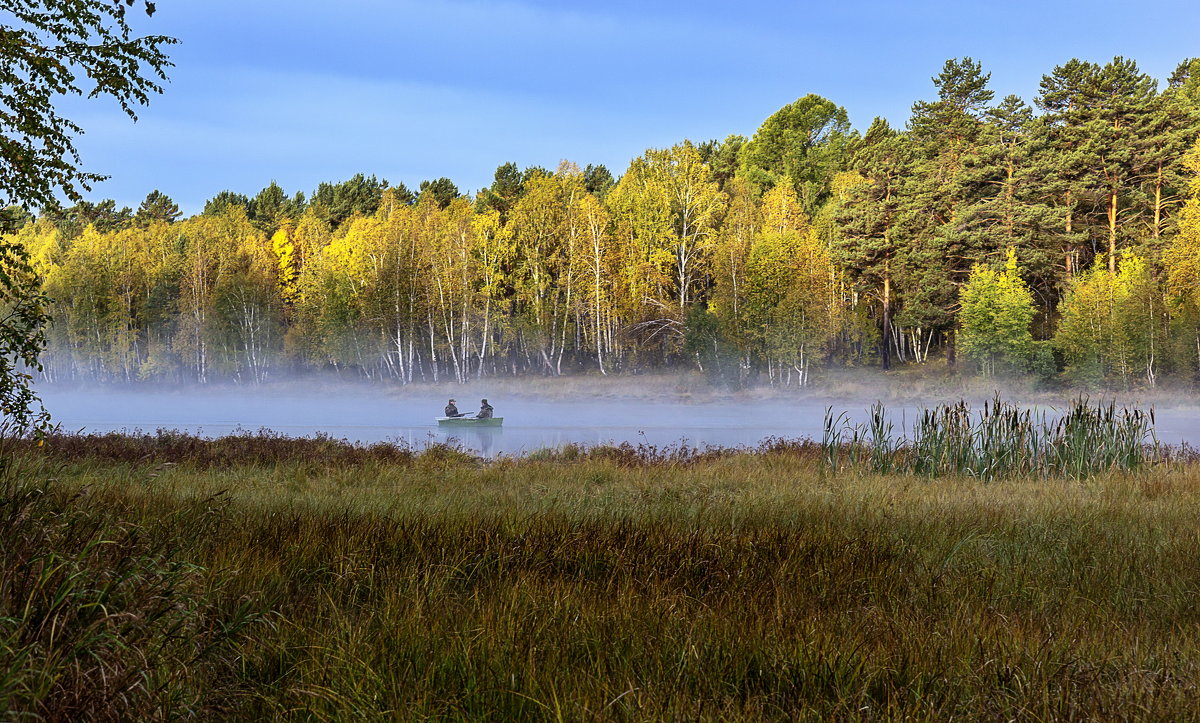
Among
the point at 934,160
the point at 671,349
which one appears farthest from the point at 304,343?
the point at 934,160

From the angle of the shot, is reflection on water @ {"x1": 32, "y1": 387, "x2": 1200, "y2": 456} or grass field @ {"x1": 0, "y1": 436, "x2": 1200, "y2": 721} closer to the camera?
grass field @ {"x1": 0, "y1": 436, "x2": 1200, "y2": 721}

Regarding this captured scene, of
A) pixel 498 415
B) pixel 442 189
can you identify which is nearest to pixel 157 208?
pixel 442 189

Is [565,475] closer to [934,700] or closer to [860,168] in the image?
[934,700]

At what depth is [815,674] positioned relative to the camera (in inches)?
108

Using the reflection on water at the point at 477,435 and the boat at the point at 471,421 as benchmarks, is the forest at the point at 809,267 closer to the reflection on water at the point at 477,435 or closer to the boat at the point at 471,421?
the reflection on water at the point at 477,435

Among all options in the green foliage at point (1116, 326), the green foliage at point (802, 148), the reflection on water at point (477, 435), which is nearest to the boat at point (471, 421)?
the reflection on water at point (477, 435)

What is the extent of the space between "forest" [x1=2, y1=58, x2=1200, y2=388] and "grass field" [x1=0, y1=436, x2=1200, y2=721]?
34312mm

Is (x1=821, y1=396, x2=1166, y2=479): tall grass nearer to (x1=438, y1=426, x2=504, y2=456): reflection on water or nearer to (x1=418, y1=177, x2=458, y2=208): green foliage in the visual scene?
(x1=438, y1=426, x2=504, y2=456): reflection on water

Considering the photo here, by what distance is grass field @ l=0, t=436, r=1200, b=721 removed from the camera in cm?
250

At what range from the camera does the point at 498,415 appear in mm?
36281

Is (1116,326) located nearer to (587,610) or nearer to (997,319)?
(997,319)

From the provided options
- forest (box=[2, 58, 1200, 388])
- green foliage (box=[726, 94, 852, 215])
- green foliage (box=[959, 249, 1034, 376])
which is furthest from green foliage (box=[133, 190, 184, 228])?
green foliage (box=[959, 249, 1034, 376])

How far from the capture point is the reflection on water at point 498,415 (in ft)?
79.1

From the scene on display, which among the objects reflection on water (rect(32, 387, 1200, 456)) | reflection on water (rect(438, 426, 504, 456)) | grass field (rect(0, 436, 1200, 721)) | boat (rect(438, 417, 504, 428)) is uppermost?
grass field (rect(0, 436, 1200, 721))
